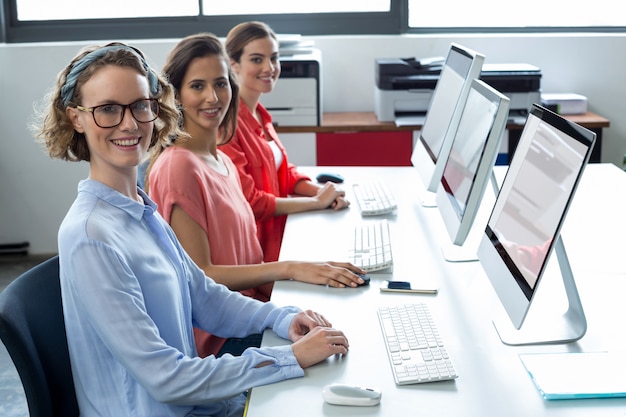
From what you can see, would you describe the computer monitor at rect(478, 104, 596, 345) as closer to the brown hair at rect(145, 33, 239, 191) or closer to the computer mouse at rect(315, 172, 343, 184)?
the brown hair at rect(145, 33, 239, 191)

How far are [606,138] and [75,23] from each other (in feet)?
9.40

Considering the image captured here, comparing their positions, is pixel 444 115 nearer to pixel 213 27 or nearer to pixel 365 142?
pixel 365 142

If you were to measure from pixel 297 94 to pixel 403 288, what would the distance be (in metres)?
2.05

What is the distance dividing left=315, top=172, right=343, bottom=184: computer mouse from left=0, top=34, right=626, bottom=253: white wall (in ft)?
3.86

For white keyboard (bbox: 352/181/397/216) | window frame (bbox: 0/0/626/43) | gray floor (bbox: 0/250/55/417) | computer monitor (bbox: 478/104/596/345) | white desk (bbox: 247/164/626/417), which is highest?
window frame (bbox: 0/0/626/43)

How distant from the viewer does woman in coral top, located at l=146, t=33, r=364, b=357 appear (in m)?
2.00

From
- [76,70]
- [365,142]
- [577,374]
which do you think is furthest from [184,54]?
[365,142]

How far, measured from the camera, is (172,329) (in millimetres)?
1538

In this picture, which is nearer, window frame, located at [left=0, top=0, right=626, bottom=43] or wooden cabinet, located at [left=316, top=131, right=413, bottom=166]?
Answer: wooden cabinet, located at [left=316, top=131, right=413, bottom=166]

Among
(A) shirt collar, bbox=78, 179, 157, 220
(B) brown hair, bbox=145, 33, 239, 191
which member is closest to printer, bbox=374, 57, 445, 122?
(B) brown hair, bbox=145, 33, 239, 191

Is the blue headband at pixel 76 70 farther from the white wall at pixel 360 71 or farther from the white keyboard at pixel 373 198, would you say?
the white wall at pixel 360 71

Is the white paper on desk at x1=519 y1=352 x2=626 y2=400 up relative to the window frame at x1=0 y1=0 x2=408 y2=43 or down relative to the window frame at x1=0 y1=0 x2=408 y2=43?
down

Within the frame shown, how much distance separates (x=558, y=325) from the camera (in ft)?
5.48

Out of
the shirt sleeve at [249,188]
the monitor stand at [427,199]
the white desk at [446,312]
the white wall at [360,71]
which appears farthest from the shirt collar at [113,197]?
the white wall at [360,71]
